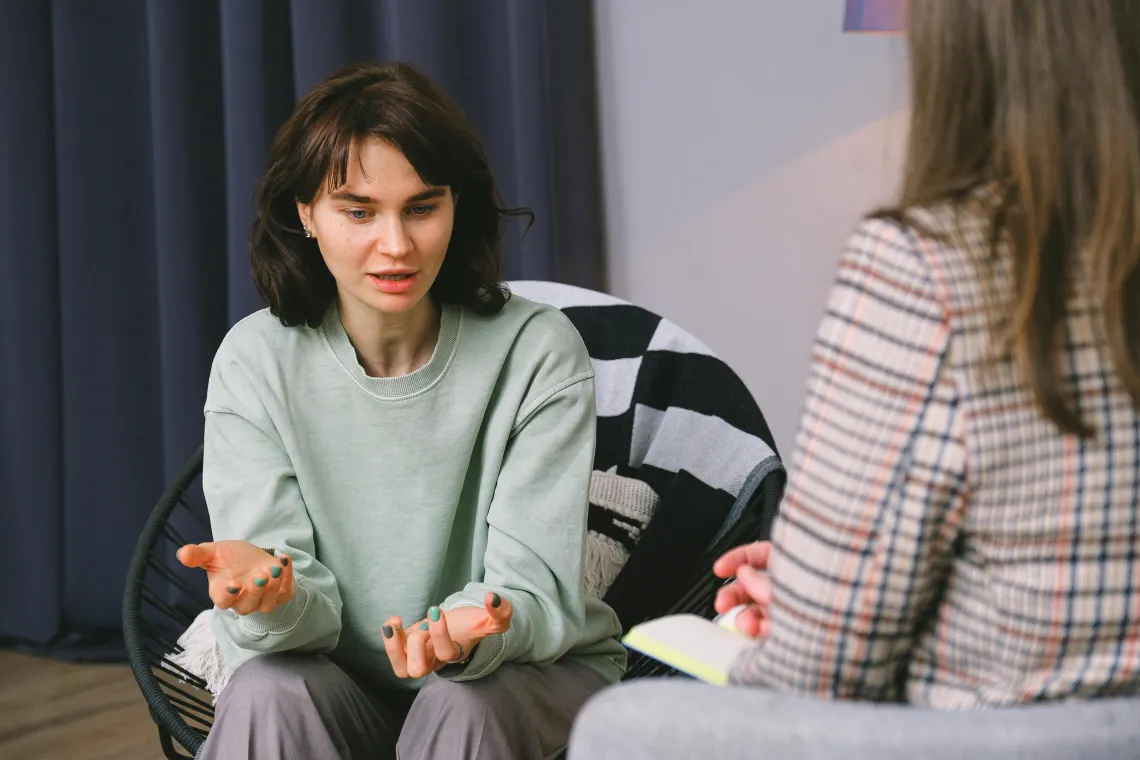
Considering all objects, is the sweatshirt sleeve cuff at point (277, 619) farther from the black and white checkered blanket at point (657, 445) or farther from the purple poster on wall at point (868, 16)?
the purple poster on wall at point (868, 16)

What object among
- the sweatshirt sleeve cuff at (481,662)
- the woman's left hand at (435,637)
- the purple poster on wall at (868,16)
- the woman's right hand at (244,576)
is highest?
the purple poster on wall at (868,16)

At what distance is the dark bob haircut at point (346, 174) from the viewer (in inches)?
50.7

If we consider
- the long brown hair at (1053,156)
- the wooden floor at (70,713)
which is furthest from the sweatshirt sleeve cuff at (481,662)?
the wooden floor at (70,713)

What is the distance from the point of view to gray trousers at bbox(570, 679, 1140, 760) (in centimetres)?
58

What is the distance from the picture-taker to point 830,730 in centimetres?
59

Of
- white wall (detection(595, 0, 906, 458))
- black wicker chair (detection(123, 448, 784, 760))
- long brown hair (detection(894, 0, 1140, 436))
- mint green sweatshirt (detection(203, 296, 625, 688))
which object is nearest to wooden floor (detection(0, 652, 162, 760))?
black wicker chair (detection(123, 448, 784, 760))

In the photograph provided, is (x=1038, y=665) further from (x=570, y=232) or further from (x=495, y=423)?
(x=570, y=232)

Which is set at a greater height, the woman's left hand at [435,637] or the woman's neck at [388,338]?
the woman's neck at [388,338]

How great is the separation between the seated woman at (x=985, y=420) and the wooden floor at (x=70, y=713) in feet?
5.50

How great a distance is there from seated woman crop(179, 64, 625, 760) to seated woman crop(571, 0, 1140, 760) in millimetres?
567

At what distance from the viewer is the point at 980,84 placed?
0.68 metres

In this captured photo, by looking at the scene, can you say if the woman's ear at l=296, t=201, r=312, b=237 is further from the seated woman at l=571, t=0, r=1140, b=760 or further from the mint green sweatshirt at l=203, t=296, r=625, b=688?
the seated woman at l=571, t=0, r=1140, b=760

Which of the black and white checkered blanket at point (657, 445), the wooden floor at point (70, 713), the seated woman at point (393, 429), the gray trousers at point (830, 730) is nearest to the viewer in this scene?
the gray trousers at point (830, 730)

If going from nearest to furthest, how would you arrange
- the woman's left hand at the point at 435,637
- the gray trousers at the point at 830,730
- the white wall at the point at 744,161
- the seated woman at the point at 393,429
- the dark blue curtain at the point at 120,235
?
1. the gray trousers at the point at 830,730
2. the woman's left hand at the point at 435,637
3. the seated woman at the point at 393,429
4. the white wall at the point at 744,161
5. the dark blue curtain at the point at 120,235
